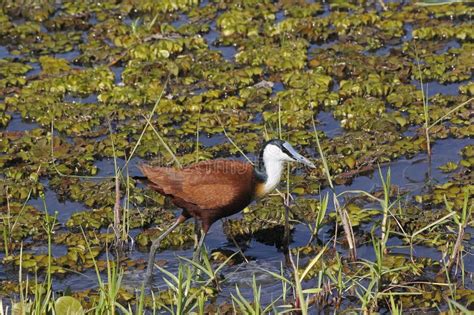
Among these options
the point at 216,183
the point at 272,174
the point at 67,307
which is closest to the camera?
the point at 67,307

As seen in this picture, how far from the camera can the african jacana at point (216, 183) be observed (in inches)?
282

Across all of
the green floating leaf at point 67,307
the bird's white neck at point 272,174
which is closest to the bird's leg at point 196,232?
the bird's white neck at point 272,174

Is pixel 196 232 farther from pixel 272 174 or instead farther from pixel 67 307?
pixel 67 307

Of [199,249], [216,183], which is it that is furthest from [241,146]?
[199,249]

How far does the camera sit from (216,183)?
7.19 m

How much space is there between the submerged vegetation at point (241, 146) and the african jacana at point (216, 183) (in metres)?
0.20

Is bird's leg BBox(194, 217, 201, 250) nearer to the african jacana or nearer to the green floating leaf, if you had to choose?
the african jacana

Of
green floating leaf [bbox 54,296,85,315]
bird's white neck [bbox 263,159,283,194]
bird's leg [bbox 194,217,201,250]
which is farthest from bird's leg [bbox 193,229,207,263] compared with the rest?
green floating leaf [bbox 54,296,85,315]

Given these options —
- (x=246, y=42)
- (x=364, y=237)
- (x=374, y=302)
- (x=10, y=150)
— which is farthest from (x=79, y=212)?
(x=246, y=42)

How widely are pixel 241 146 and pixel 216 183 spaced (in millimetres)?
1641

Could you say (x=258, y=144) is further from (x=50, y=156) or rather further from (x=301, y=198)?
(x=50, y=156)

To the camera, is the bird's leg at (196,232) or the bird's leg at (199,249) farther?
the bird's leg at (196,232)

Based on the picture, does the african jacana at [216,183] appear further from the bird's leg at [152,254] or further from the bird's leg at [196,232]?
the bird's leg at [196,232]

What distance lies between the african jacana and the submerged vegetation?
201 mm
